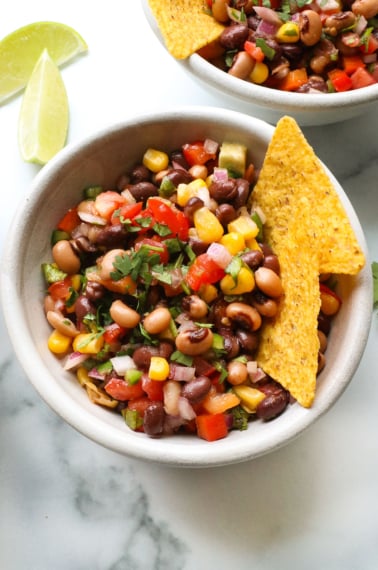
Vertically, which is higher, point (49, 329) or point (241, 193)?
point (241, 193)

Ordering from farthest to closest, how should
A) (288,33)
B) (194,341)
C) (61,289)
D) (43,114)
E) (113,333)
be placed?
(43,114) → (288,33) → (61,289) → (113,333) → (194,341)

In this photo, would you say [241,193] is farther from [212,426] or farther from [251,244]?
[212,426]

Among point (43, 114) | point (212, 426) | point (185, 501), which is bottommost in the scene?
point (185, 501)

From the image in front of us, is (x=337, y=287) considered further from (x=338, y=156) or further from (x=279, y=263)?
(x=338, y=156)

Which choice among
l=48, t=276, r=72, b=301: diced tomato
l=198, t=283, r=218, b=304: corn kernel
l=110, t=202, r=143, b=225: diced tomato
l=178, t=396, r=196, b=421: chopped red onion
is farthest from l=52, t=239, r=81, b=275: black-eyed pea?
l=178, t=396, r=196, b=421: chopped red onion

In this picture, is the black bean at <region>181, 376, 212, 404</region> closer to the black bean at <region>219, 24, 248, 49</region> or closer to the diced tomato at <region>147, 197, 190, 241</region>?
the diced tomato at <region>147, 197, 190, 241</region>

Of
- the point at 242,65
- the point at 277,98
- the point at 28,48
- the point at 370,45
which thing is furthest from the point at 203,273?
the point at 28,48

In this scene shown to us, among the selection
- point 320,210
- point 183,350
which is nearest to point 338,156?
point 320,210
